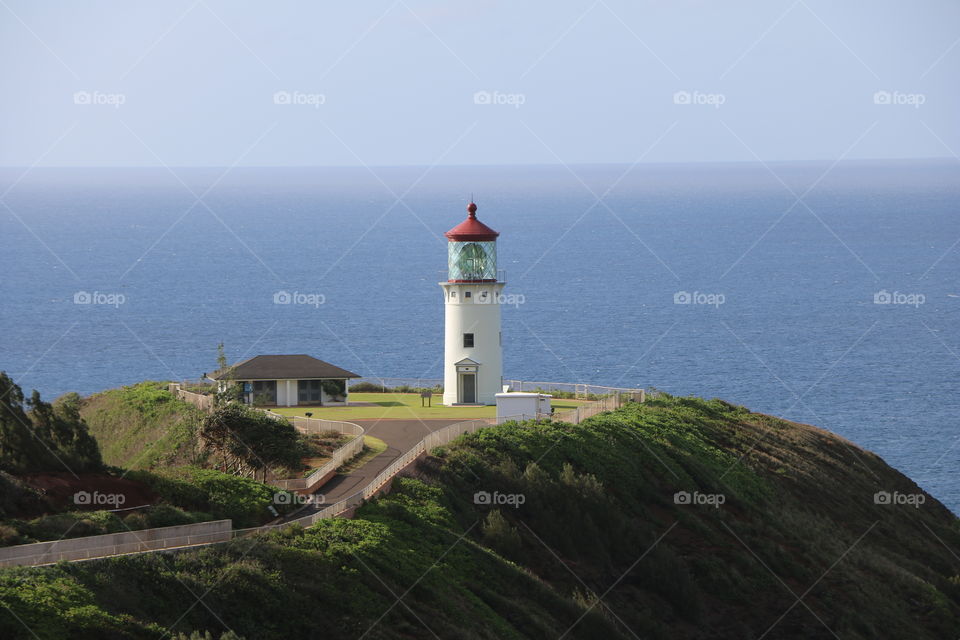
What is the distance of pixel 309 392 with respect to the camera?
2101 inches

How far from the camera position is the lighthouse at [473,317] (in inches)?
2063

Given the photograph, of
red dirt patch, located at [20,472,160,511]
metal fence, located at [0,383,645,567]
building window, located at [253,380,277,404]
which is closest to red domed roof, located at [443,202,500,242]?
building window, located at [253,380,277,404]

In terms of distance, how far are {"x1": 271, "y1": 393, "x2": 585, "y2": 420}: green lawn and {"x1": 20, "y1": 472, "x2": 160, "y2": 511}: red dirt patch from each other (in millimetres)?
16691

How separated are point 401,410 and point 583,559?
16051mm

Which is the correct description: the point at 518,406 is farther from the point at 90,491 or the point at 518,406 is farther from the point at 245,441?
the point at 90,491

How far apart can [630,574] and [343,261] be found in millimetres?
149174

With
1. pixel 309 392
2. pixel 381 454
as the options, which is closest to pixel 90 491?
pixel 381 454

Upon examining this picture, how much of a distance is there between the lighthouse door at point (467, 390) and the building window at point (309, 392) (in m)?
5.20

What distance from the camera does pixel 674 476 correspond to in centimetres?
4481

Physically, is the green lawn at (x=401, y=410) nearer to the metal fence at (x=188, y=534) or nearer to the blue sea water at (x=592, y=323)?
the metal fence at (x=188, y=534)

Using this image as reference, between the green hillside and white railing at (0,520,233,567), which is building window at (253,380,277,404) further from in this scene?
white railing at (0,520,233,567)

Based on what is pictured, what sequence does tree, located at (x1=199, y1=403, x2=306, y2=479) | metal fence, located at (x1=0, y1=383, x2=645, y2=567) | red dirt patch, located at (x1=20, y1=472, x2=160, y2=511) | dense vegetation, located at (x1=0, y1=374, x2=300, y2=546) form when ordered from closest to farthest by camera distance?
metal fence, located at (x1=0, y1=383, x2=645, y2=567)
dense vegetation, located at (x1=0, y1=374, x2=300, y2=546)
red dirt patch, located at (x1=20, y1=472, x2=160, y2=511)
tree, located at (x1=199, y1=403, x2=306, y2=479)

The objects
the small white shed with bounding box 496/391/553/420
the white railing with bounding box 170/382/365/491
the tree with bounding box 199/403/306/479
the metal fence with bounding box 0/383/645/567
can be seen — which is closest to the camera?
the metal fence with bounding box 0/383/645/567

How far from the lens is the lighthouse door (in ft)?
174
